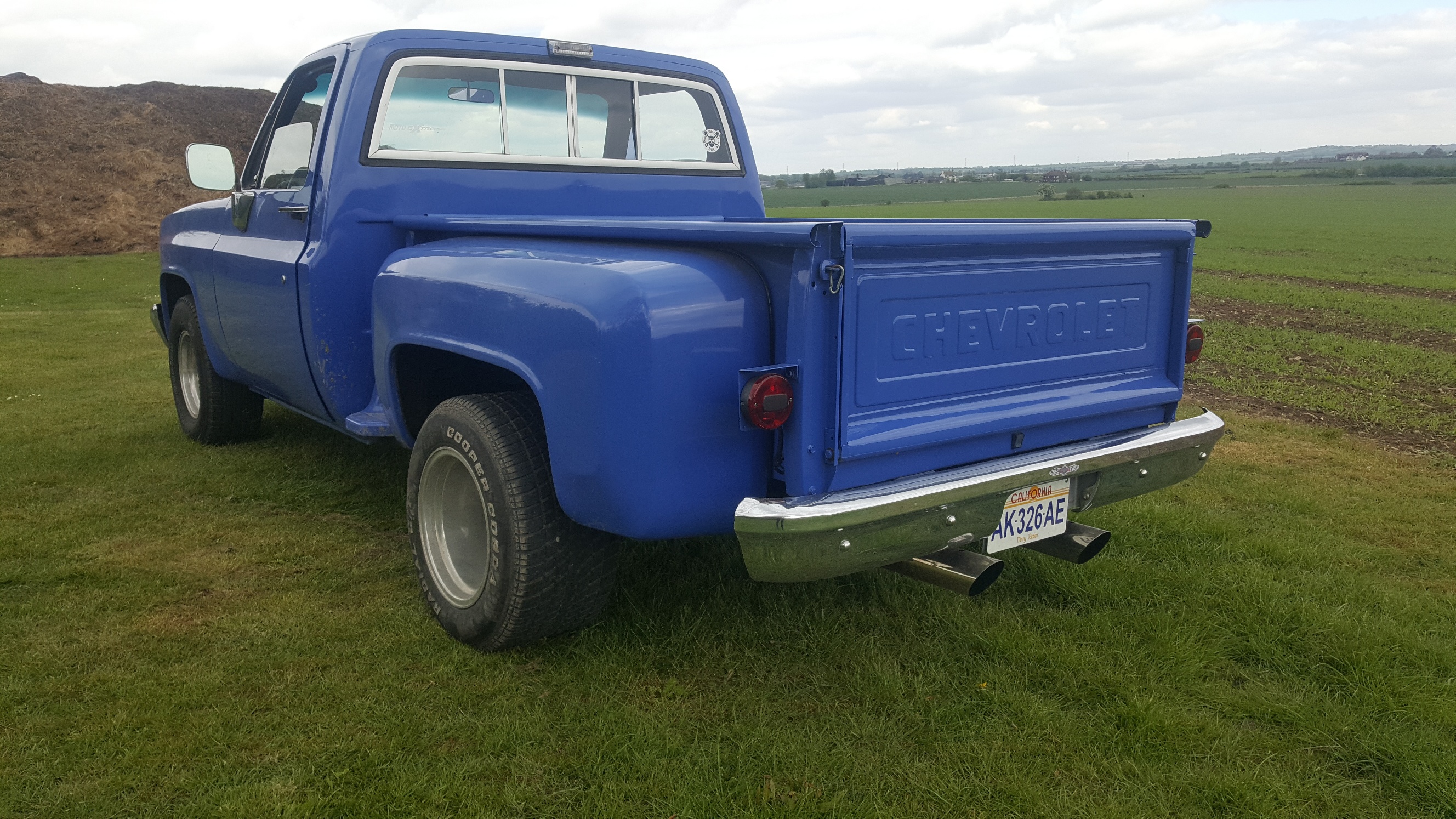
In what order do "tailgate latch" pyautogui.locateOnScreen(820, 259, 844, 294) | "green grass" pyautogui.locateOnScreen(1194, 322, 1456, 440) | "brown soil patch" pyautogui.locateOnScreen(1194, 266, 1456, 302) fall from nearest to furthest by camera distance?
"tailgate latch" pyautogui.locateOnScreen(820, 259, 844, 294), "green grass" pyautogui.locateOnScreen(1194, 322, 1456, 440), "brown soil patch" pyautogui.locateOnScreen(1194, 266, 1456, 302)

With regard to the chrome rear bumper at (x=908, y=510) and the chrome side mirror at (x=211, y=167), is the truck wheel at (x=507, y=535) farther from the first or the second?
the chrome side mirror at (x=211, y=167)

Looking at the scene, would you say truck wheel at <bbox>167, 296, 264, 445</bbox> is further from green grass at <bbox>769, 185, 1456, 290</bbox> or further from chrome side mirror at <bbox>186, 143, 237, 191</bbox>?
green grass at <bbox>769, 185, 1456, 290</bbox>

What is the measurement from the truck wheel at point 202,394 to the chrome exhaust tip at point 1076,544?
4.35 m

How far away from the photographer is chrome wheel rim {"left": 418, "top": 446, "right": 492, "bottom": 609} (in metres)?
3.48

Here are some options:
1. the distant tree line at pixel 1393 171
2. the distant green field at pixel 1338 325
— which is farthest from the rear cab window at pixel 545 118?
the distant tree line at pixel 1393 171

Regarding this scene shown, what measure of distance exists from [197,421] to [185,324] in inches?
21.4

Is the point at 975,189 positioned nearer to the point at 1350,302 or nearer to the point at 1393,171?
the point at 1393,171

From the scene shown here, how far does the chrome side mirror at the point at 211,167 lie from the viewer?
498cm

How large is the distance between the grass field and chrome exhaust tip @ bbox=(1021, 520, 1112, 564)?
0.23m

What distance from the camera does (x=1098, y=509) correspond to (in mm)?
4816

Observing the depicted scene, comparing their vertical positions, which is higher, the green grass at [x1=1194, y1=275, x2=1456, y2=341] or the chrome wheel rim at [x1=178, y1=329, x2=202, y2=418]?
the chrome wheel rim at [x1=178, y1=329, x2=202, y2=418]

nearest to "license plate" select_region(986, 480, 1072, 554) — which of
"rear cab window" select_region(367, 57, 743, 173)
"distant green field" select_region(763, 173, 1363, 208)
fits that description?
"rear cab window" select_region(367, 57, 743, 173)

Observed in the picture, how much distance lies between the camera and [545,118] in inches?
177

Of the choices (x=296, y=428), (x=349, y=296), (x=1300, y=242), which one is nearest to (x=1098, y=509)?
(x=349, y=296)
